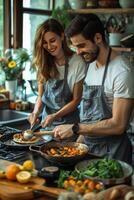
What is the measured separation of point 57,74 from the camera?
8.90 ft

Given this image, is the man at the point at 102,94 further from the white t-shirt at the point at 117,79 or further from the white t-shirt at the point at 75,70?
the white t-shirt at the point at 75,70

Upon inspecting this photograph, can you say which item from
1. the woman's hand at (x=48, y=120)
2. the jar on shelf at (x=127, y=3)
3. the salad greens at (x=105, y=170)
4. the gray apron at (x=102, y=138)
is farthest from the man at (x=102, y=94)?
the jar on shelf at (x=127, y=3)

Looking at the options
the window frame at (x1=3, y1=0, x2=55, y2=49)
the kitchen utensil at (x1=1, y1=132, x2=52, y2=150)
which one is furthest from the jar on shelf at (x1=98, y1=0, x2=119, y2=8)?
the kitchen utensil at (x1=1, y1=132, x2=52, y2=150)

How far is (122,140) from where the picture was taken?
90.8 inches

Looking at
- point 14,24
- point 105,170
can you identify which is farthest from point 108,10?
point 105,170

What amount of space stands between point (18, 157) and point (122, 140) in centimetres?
61

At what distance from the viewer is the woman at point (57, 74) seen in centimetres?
258

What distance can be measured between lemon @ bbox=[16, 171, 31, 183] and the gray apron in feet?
2.13

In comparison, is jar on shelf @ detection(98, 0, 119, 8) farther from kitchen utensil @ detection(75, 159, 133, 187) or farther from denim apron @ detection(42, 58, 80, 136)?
kitchen utensil @ detection(75, 159, 133, 187)

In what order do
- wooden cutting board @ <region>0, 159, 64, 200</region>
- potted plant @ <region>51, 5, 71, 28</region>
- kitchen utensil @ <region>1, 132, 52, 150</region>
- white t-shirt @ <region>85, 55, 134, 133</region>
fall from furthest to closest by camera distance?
potted plant @ <region>51, 5, 71, 28</region>
kitchen utensil @ <region>1, 132, 52, 150</region>
white t-shirt @ <region>85, 55, 134, 133</region>
wooden cutting board @ <region>0, 159, 64, 200</region>

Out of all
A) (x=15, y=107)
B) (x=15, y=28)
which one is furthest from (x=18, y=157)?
(x=15, y=28)

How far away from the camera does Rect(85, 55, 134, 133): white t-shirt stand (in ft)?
7.11

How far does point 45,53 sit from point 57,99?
33 centimetres

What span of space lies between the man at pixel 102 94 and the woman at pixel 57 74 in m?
0.23
